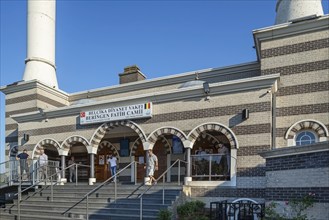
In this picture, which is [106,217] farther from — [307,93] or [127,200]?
[307,93]

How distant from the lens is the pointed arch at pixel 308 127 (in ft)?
39.8

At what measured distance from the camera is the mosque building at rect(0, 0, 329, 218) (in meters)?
11.9

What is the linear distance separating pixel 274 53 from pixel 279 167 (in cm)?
652

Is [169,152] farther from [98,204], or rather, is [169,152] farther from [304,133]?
[304,133]

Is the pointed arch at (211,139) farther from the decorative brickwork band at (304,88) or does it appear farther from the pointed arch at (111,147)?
the pointed arch at (111,147)

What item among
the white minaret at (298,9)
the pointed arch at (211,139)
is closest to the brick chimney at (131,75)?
the pointed arch at (211,139)

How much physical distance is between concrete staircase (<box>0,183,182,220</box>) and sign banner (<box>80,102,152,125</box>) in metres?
3.17

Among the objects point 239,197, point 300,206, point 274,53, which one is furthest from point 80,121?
point 300,206

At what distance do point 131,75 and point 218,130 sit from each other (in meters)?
9.01

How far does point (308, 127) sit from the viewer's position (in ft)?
40.7

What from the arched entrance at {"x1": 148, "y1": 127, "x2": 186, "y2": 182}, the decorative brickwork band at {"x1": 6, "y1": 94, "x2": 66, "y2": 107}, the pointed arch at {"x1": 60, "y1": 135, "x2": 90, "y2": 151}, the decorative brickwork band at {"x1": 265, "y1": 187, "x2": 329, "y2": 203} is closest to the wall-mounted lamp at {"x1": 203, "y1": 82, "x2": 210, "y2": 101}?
the arched entrance at {"x1": 148, "y1": 127, "x2": 186, "y2": 182}

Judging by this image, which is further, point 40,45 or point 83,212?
point 40,45

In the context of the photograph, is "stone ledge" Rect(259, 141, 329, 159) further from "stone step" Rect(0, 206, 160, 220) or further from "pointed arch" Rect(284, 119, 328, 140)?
"pointed arch" Rect(284, 119, 328, 140)

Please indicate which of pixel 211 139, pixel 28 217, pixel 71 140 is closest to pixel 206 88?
pixel 211 139
